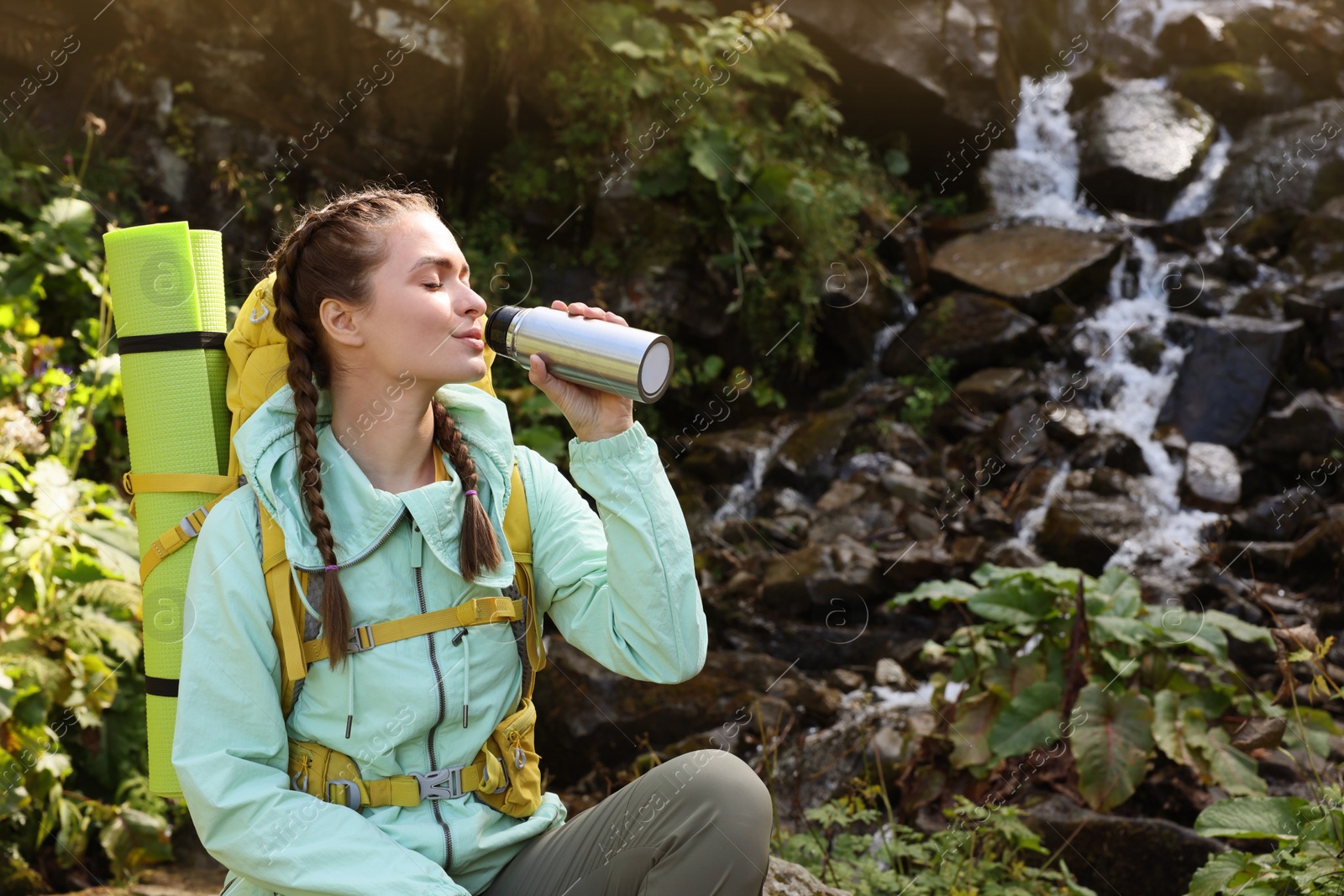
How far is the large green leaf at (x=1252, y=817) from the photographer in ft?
9.43

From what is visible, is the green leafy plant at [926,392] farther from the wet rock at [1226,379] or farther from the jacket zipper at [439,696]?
the jacket zipper at [439,696]

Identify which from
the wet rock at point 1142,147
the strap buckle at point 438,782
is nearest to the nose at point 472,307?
the strap buckle at point 438,782

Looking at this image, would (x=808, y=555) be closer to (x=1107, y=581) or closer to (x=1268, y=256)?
(x=1107, y=581)

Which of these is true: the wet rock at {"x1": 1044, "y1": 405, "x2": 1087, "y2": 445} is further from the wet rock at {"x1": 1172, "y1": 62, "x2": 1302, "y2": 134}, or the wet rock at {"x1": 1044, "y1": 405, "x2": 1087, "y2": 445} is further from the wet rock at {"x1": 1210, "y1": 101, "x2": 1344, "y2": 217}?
the wet rock at {"x1": 1172, "y1": 62, "x2": 1302, "y2": 134}

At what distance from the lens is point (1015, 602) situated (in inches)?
166

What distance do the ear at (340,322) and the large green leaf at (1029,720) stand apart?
2.90 meters

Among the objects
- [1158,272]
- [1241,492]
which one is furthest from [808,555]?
[1158,272]

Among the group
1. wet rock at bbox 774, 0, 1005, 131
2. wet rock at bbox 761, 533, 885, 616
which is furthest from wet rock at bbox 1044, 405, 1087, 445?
wet rock at bbox 774, 0, 1005, 131

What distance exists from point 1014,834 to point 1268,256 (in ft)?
29.0

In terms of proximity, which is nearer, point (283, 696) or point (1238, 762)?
point (283, 696)

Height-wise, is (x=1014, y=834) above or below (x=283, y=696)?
below

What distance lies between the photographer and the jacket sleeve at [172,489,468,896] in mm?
1757

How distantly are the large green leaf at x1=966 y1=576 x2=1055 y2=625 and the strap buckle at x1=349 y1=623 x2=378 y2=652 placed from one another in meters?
2.79

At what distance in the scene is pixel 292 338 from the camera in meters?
2.05
